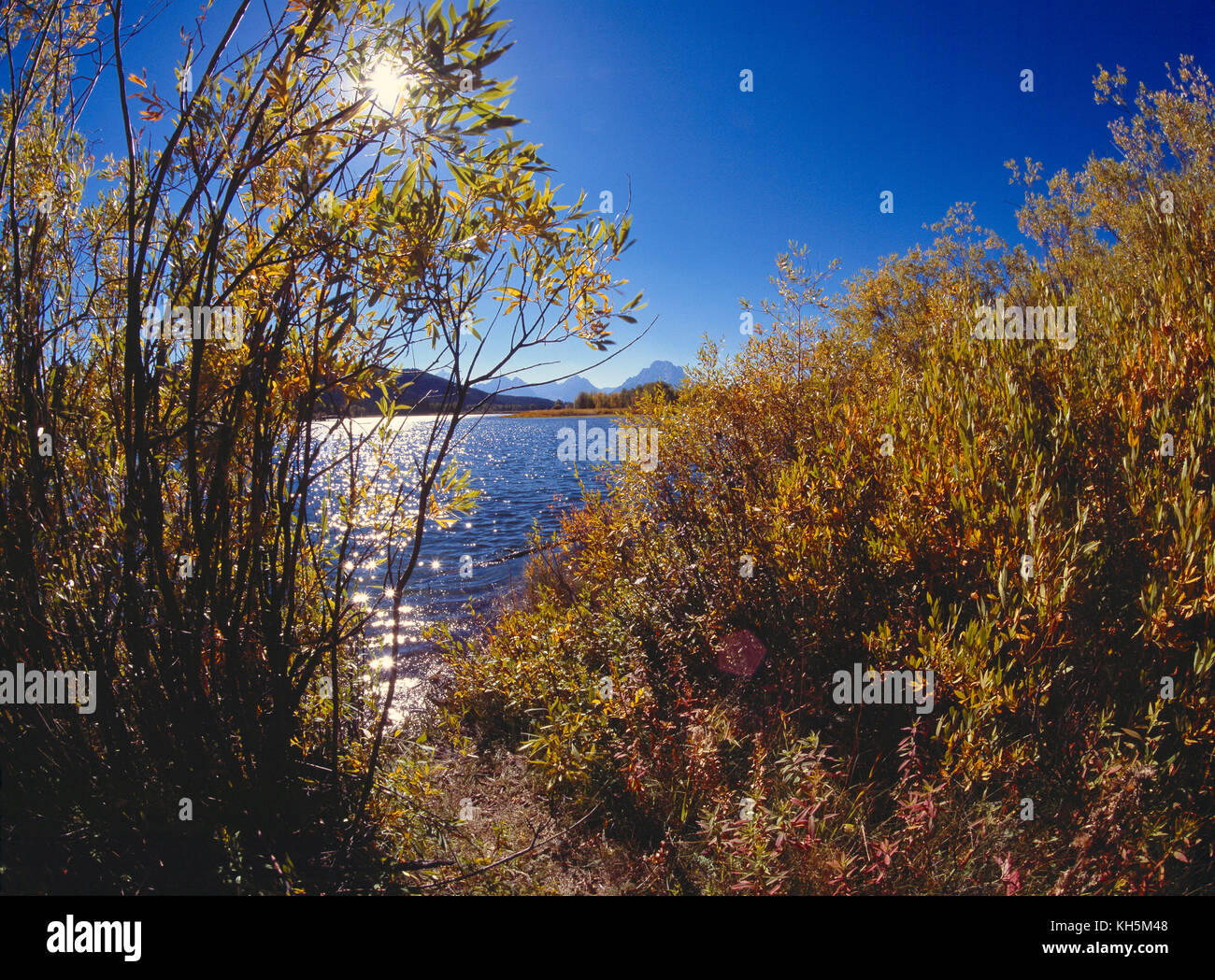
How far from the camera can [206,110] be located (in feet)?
6.71

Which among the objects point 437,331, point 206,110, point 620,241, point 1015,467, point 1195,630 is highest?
point 206,110

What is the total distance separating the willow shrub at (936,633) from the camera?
97.9 inches

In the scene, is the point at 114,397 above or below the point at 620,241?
below

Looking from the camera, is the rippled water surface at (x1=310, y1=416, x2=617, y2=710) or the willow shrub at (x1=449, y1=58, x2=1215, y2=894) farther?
the rippled water surface at (x1=310, y1=416, x2=617, y2=710)

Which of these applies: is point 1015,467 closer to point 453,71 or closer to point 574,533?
point 453,71

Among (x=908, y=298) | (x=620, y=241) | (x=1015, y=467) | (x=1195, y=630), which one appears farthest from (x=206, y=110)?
(x=908, y=298)

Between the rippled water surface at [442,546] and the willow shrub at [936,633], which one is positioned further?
the rippled water surface at [442,546]

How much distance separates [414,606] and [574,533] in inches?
250

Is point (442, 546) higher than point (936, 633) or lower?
lower

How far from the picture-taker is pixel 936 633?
9.37ft

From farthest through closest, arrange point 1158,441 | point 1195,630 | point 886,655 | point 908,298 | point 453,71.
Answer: point 908,298
point 886,655
point 1158,441
point 1195,630
point 453,71

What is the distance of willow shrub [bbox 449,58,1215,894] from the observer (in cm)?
249

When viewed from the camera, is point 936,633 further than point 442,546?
No

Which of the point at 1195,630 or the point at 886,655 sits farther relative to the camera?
the point at 886,655
